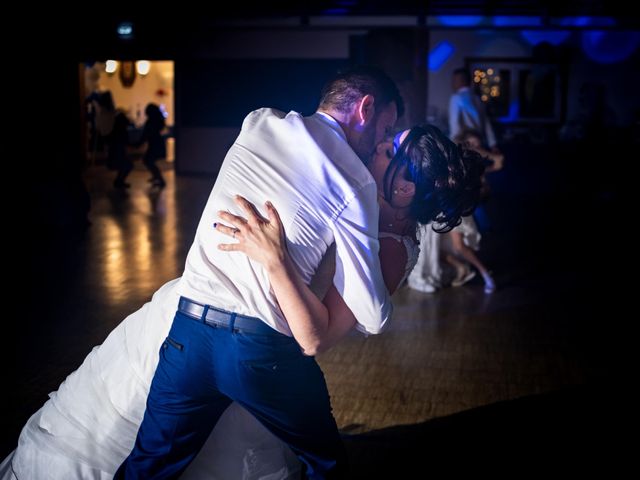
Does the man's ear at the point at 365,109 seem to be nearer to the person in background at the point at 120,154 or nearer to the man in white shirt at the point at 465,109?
the man in white shirt at the point at 465,109

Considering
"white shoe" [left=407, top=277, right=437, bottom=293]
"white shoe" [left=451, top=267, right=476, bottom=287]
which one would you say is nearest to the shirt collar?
"white shoe" [left=407, top=277, right=437, bottom=293]

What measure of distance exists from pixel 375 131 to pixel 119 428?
1.02m

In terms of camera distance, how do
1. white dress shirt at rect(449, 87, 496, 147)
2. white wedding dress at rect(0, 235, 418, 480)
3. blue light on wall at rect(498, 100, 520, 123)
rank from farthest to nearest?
blue light on wall at rect(498, 100, 520, 123)
white dress shirt at rect(449, 87, 496, 147)
white wedding dress at rect(0, 235, 418, 480)

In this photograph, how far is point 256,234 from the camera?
171 cm

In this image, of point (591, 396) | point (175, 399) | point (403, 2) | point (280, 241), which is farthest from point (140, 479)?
point (403, 2)

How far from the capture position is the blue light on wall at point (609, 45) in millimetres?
11523

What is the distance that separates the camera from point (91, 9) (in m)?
8.59

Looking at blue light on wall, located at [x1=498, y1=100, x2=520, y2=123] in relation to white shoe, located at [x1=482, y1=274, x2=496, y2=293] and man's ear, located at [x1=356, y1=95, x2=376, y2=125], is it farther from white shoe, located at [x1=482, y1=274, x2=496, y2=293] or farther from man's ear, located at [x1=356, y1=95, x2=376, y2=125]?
man's ear, located at [x1=356, y1=95, x2=376, y2=125]

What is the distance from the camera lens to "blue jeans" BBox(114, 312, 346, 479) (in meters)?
1.82

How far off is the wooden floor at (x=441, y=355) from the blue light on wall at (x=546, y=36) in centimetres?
535

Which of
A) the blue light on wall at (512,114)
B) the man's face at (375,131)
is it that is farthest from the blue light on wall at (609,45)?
the man's face at (375,131)

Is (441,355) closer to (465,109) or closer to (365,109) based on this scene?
(365,109)

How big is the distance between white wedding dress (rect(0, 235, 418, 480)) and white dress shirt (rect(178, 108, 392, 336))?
284 millimetres

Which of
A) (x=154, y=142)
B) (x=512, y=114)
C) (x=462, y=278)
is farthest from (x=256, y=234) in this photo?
(x=512, y=114)
